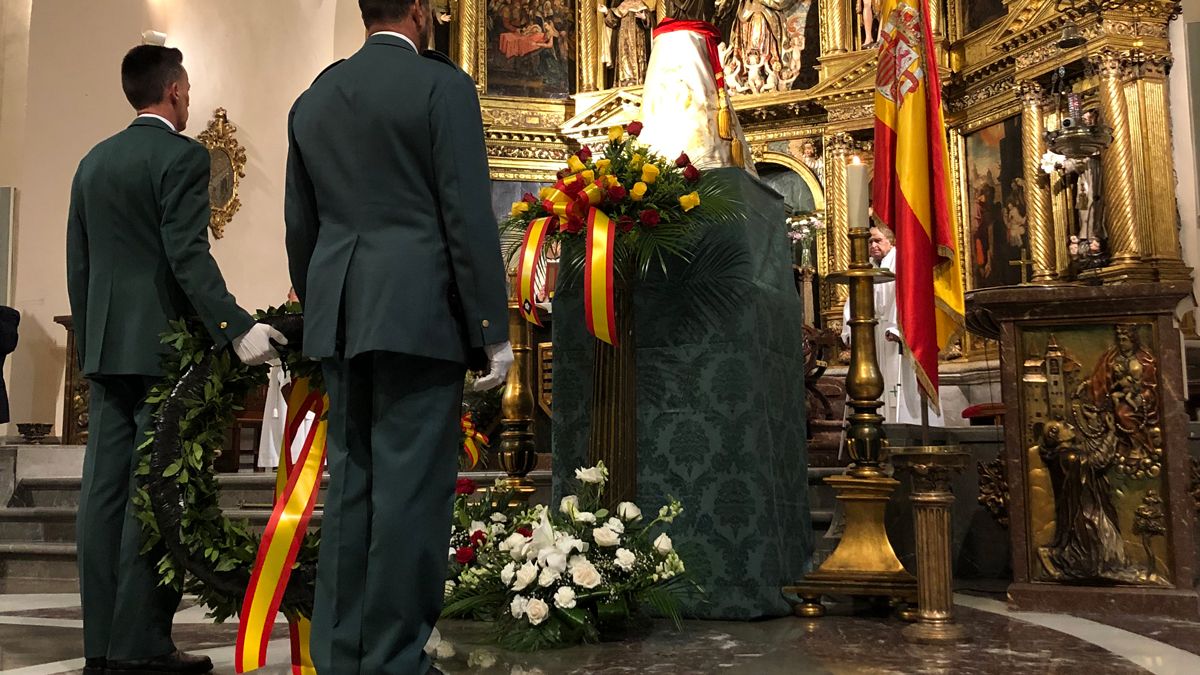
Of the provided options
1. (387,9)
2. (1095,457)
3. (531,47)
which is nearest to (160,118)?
(387,9)

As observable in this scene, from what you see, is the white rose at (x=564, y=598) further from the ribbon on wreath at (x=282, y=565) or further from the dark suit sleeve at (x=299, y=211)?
the dark suit sleeve at (x=299, y=211)

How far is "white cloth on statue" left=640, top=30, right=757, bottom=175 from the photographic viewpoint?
427 cm

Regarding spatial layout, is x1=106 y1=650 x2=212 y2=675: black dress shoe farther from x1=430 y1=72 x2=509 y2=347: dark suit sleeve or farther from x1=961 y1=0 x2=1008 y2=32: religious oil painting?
x1=961 y1=0 x2=1008 y2=32: religious oil painting

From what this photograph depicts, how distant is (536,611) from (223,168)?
34.5 ft

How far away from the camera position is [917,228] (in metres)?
4.45

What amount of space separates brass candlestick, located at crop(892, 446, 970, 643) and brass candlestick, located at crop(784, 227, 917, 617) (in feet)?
1.04

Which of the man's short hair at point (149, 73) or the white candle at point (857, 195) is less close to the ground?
the man's short hair at point (149, 73)

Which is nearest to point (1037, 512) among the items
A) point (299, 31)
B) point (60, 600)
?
point (60, 600)

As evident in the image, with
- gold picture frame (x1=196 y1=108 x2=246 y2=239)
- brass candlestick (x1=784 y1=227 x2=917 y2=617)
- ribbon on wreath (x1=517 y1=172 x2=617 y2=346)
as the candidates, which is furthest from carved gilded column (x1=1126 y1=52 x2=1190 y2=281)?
gold picture frame (x1=196 y1=108 x2=246 y2=239)

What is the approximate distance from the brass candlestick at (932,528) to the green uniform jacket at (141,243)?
2.09 meters

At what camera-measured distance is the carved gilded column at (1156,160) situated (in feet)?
30.8

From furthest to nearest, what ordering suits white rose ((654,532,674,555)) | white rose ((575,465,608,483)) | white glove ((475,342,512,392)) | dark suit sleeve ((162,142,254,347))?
white rose ((575,465,608,483))
white rose ((654,532,674,555))
dark suit sleeve ((162,142,254,347))
white glove ((475,342,512,392))

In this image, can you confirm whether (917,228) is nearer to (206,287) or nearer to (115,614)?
(206,287)

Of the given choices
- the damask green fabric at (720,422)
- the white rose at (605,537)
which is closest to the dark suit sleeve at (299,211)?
the white rose at (605,537)
